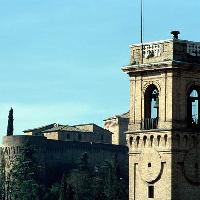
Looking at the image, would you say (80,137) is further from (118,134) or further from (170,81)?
(170,81)

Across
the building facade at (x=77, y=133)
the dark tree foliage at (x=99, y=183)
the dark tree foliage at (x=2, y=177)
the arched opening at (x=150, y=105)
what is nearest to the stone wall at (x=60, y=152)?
the dark tree foliage at (x=2, y=177)

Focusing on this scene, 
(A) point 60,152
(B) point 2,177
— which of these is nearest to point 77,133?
(A) point 60,152

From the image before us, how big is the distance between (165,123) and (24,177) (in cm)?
10420

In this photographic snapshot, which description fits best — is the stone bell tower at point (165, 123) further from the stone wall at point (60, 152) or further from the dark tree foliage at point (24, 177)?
the stone wall at point (60, 152)

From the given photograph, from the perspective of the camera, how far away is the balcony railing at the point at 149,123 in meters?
56.0

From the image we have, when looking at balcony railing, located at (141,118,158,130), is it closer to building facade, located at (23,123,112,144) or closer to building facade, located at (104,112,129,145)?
building facade, located at (23,123,112,144)

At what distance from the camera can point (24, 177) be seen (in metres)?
157

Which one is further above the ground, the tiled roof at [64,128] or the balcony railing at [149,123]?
the tiled roof at [64,128]

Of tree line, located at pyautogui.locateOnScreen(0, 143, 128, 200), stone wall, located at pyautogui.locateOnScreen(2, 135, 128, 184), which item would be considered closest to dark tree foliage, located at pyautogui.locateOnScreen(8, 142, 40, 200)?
tree line, located at pyautogui.locateOnScreen(0, 143, 128, 200)

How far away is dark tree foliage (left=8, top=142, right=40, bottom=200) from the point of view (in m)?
147

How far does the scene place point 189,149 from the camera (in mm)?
55281

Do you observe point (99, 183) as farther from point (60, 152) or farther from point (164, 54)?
point (164, 54)

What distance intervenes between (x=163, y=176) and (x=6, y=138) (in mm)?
118826

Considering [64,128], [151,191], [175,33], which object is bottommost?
[151,191]
